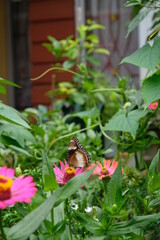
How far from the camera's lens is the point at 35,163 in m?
1.49

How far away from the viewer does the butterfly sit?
0.78m

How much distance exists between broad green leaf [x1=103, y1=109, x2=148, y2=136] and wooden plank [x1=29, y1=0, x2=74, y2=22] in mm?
2880

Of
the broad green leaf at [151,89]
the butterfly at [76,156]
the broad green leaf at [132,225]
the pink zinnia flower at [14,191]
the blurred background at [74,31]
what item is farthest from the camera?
the blurred background at [74,31]

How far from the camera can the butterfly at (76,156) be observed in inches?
30.9

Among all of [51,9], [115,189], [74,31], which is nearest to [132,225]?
[115,189]

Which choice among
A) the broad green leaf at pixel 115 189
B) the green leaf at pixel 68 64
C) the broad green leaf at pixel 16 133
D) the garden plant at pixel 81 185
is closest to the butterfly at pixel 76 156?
the garden plant at pixel 81 185

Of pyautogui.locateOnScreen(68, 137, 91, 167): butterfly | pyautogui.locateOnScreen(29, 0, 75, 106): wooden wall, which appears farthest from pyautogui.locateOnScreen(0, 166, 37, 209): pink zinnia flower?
pyautogui.locateOnScreen(29, 0, 75, 106): wooden wall

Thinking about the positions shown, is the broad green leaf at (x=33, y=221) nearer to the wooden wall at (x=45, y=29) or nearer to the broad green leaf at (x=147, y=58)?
the broad green leaf at (x=147, y=58)

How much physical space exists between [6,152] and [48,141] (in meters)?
0.18

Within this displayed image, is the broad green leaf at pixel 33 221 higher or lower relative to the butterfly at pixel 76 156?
higher

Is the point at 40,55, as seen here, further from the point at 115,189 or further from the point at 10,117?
the point at 115,189

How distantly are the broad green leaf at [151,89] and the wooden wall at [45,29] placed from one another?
116 inches

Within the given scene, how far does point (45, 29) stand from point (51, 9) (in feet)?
0.59

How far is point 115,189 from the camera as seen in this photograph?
0.68 metres
